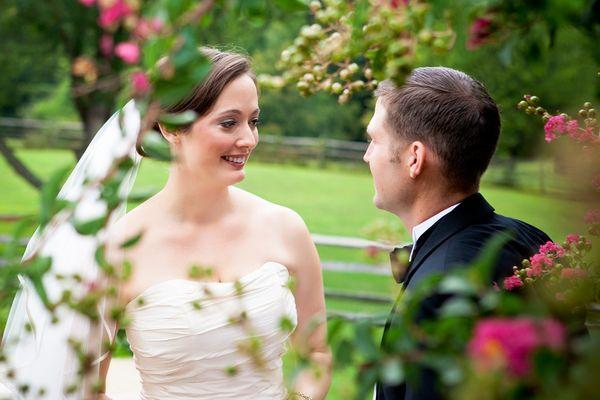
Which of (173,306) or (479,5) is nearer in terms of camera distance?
(479,5)

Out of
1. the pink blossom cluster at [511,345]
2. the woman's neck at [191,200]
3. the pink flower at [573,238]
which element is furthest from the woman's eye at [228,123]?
the pink blossom cluster at [511,345]

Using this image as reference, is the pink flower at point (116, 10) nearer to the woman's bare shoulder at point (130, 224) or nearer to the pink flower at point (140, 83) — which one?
the pink flower at point (140, 83)

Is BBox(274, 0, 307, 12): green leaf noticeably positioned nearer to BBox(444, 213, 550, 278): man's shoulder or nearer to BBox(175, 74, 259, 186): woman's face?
BBox(444, 213, 550, 278): man's shoulder

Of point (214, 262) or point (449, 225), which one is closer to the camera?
point (449, 225)

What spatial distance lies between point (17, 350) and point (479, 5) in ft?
8.22

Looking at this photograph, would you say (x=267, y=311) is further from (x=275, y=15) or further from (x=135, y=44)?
(x=275, y=15)

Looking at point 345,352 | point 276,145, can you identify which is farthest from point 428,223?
point 276,145

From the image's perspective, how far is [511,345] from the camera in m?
0.74

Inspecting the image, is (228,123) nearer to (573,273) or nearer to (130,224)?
(130,224)

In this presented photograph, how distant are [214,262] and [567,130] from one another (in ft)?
5.90

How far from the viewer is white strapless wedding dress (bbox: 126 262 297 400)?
10.3ft

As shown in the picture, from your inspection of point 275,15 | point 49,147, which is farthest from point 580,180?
point 49,147

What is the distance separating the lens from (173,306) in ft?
10.3

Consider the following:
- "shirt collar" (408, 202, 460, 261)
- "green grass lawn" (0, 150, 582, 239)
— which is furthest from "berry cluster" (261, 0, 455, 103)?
"green grass lawn" (0, 150, 582, 239)
